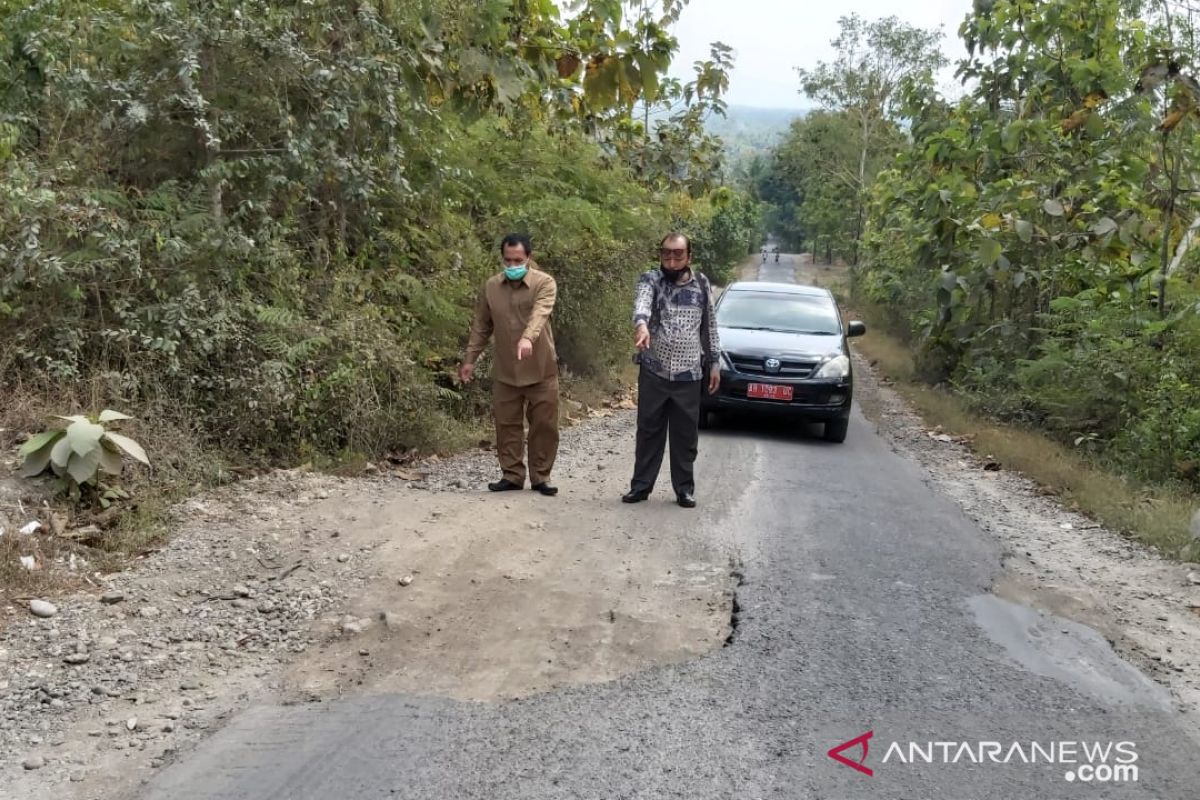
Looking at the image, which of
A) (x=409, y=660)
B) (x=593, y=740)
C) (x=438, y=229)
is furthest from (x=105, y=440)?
(x=438, y=229)

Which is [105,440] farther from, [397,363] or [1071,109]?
[1071,109]

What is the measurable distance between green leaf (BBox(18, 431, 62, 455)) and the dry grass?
718cm

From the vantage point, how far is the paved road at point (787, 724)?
11.4ft

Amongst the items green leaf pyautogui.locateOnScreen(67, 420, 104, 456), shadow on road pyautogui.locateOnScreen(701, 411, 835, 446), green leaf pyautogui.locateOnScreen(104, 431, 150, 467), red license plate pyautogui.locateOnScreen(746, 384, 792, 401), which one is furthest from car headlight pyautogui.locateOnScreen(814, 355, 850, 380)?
green leaf pyautogui.locateOnScreen(67, 420, 104, 456)

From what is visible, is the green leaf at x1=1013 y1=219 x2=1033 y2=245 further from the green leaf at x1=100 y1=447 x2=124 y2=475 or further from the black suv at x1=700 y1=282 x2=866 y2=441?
the green leaf at x1=100 y1=447 x2=124 y2=475

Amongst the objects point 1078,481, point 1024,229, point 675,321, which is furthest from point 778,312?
point 675,321

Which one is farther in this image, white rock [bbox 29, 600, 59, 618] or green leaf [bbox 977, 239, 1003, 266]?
green leaf [bbox 977, 239, 1003, 266]

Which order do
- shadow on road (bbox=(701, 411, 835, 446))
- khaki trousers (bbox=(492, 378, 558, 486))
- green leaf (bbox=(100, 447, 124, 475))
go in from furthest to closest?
shadow on road (bbox=(701, 411, 835, 446)) → khaki trousers (bbox=(492, 378, 558, 486)) → green leaf (bbox=(100, 447, 124, 475))

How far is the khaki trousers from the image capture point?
757 centimetres

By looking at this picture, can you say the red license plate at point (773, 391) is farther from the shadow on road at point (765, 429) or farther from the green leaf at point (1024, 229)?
the green leaf at point (1024, 229)

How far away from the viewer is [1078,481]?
9.21m

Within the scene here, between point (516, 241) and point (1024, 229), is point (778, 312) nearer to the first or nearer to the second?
point (1024, 229)

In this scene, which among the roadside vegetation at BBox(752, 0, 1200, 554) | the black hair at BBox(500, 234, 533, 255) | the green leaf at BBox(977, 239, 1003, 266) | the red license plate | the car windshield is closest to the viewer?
the black hair at BBox(500, 234, 533, 255)

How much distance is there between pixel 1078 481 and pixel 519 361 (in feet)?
17.4
